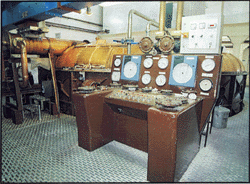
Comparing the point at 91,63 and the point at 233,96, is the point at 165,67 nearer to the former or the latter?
the point at 91,63

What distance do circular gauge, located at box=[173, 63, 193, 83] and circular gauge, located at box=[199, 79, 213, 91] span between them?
18 cm

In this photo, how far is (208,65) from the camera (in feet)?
7.44

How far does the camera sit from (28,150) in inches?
101

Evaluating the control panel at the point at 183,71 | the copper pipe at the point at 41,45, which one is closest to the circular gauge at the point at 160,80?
the control panel at the point at 183,71

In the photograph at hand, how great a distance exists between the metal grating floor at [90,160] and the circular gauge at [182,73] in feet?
3.92

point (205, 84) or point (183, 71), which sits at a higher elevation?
point (183, 71)

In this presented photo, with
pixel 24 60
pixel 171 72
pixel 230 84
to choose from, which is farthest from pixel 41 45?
pixel 230 84

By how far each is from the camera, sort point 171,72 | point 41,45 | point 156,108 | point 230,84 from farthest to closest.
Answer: point 230,84 < point 41,45 < point 171,72 < point 156,108

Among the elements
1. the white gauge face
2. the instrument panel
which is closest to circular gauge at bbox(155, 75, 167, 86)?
the instrument panel

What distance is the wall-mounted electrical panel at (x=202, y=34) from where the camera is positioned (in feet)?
7.54

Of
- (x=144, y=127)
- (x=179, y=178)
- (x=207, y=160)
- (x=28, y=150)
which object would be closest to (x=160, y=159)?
(x=179, y=178)

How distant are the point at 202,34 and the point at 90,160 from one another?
242 cm

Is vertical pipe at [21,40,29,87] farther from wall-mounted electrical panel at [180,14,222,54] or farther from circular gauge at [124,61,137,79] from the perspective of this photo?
wall-mounted electrical panel at [180,14,222,54]

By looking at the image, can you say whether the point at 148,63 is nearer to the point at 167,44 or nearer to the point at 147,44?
the point at 147,44
